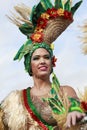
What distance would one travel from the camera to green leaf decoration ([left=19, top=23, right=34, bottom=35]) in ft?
23.2

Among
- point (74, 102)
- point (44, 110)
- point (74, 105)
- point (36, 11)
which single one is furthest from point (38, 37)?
point (74, 105)

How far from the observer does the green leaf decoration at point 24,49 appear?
6893 mm

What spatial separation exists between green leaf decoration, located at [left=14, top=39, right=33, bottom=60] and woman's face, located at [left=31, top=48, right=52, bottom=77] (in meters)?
0.13

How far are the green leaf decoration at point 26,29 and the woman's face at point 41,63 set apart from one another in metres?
0.37

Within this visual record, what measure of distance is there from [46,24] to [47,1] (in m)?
0.27

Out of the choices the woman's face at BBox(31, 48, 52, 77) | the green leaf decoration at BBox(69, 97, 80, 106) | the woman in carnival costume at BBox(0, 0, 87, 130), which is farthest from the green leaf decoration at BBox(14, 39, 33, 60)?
the green leaf decoration at BBox(69, 97, 80, 106)

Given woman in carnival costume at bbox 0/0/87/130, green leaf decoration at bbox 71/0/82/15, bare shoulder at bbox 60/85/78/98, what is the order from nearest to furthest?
1. bare shoulder at bbox 60/85/78/98
2. woman in carnival costume at bbox 0/0/87/130
3. green leaf decoration at bbox 71/0/82/15

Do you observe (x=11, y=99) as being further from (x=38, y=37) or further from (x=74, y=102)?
(x=74, y=102)

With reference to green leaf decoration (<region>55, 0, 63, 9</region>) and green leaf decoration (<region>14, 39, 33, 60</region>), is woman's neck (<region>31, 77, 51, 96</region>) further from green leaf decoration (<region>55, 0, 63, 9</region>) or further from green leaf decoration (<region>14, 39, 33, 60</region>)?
green leaf decoration (<region>55, 0, 63, 9</region>)

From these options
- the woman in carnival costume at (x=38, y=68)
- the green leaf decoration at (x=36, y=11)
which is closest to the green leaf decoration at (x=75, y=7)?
the woman in carnival costume at (x=38, y=68)

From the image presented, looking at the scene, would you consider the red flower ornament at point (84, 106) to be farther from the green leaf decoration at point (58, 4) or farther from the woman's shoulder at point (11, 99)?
the green leaf decoration at point (58, 4)

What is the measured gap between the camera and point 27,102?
6.85 meters

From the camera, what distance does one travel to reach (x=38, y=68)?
6.74m

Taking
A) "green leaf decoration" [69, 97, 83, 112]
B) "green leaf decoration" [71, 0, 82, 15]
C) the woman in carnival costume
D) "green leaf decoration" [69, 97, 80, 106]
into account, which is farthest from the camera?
"green leaf decoration" [71, 0, 82, 15]
